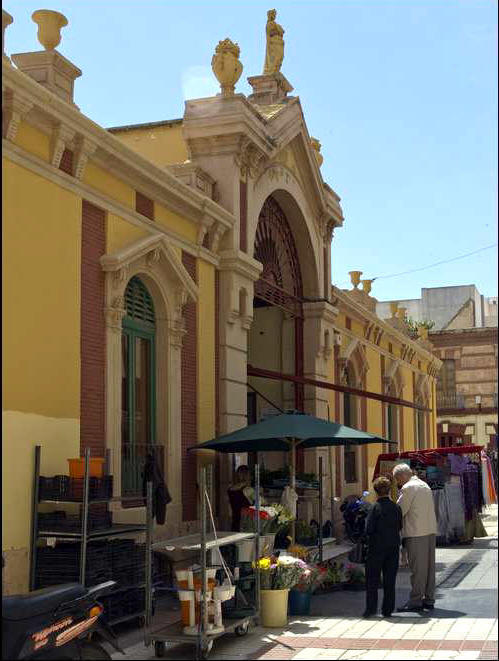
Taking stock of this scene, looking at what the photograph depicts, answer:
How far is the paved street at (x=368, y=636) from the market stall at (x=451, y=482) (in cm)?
662

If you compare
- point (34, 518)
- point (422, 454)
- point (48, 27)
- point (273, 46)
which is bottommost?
point (34, 518)

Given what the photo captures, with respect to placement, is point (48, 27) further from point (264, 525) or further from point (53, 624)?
point (53, 624)

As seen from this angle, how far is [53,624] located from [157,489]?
4413 mm

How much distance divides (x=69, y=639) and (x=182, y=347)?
6.27m

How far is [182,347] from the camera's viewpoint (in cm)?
1320

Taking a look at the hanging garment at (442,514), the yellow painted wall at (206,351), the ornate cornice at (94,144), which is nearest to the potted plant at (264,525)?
the yellow painted wall at (206,351)

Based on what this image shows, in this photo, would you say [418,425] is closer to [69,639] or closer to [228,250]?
[228,250]

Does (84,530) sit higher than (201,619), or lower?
higher

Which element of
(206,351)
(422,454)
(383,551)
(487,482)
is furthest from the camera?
(487,482)

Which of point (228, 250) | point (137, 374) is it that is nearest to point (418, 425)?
point (228, 250)

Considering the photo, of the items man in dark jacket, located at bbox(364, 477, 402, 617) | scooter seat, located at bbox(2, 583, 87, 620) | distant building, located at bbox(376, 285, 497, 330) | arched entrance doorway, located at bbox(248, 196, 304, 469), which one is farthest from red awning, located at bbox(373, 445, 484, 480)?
distant building, located at bbox(376, 285, 497, 330)

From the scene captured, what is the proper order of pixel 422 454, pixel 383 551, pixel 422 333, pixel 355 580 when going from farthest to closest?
pixel 422 333 < pixel 422 454 < pixel 355 580 < pixel 383 551

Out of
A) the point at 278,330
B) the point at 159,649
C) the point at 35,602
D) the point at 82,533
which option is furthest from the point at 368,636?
the point at 278,330

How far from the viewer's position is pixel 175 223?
13.1 m
